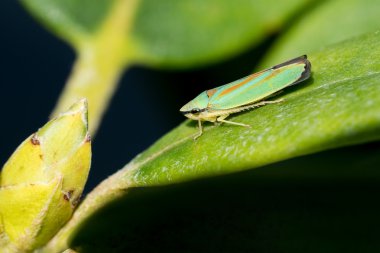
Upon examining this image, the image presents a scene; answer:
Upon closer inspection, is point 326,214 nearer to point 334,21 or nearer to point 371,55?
point 371,55

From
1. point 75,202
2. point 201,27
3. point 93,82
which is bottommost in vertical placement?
point 75,202

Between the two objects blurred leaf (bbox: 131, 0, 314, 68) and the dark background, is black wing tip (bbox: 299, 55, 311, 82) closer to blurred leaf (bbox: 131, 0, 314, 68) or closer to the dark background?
blurred leaf (bbox: 131, 0, 314, 68)

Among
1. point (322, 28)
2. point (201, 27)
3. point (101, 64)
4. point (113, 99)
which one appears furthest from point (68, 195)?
point (113, 99)

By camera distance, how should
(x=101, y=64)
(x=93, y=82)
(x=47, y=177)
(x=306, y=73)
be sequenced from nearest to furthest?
(x=47, y=177) → (x=306, y=73) → (x=93, y=82) → (x=101, y=64)

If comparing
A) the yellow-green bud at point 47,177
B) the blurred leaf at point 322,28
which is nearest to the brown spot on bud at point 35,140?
the yellow-green bud at point 47,177

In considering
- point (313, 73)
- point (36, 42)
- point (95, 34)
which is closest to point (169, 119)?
point (95, 34)

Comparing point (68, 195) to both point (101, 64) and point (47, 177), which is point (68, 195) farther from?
point (101, 64)
